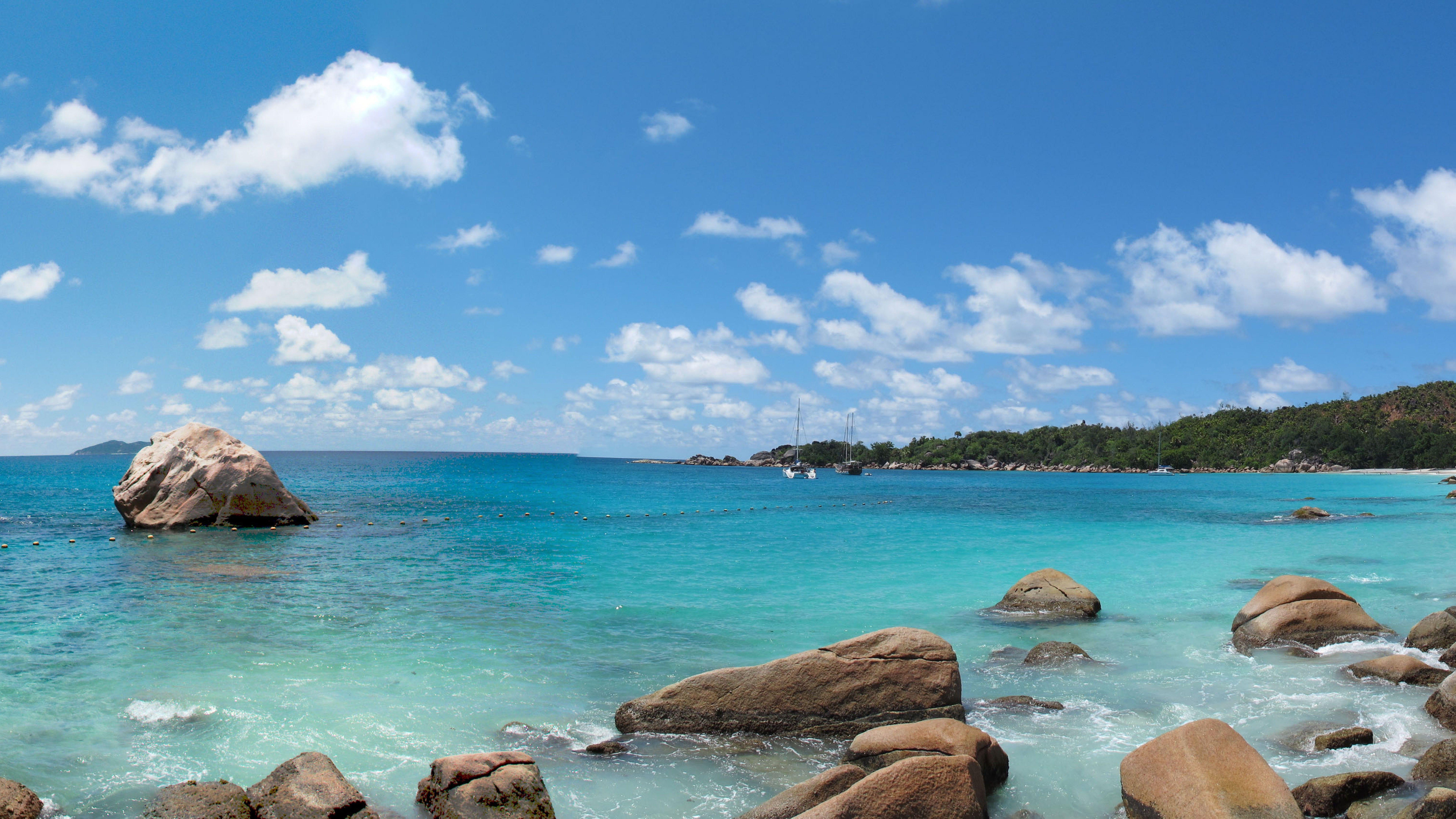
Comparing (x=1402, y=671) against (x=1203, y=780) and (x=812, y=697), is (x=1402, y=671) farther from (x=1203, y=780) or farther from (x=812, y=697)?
(x=812, y=697)

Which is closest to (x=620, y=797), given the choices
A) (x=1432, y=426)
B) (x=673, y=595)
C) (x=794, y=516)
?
(x=673, y=595)

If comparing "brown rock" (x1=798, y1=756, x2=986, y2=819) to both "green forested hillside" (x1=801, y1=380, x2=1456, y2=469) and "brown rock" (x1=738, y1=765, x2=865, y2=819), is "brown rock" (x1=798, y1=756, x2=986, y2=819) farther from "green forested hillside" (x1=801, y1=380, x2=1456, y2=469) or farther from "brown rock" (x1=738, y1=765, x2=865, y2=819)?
"green forested hillside" (x1=801, y1=380, x2=1456, y2=469)

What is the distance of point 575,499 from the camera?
216ft

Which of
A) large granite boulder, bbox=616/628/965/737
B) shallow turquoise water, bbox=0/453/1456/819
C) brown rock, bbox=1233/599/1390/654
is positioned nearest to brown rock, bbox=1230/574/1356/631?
brown rock, bbox=1233/599/1390/654

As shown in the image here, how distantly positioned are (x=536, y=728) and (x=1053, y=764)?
6164mm

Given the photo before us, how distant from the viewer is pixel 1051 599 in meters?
17.5

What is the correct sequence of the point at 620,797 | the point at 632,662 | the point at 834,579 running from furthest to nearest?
the point at 834,579 → the point at 632,662 → the point at 620,797

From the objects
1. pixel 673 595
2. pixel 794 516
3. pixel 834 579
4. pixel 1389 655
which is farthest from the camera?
pixel 794 516

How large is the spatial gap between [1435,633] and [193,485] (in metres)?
39.2

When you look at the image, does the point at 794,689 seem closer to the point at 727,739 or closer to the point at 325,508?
the point at 727,739

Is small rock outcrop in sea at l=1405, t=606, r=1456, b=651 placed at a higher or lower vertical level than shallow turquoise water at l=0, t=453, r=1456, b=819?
higher

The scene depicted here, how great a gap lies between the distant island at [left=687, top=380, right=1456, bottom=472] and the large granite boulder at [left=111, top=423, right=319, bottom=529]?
157 meters

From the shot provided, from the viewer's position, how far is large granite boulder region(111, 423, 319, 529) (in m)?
32.7

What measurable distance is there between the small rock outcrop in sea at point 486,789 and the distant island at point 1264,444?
160 meters
